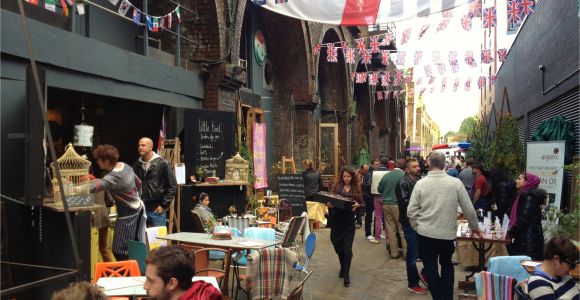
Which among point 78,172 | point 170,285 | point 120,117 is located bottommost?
point 170,285

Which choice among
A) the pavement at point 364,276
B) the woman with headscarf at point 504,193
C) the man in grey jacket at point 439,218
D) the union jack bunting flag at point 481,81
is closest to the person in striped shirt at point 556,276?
the man in grey jacket at point 439,218

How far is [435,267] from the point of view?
5.67 metres

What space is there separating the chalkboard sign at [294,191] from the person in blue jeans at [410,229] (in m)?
4.31

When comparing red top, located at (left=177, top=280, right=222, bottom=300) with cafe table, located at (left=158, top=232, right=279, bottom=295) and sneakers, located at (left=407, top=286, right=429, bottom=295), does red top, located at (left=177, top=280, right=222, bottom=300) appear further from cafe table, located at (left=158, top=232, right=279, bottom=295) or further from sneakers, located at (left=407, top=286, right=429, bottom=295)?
sneakers, located at (left=407, top=286, right=429, bottom=295)

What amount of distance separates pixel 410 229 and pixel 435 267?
157 cm

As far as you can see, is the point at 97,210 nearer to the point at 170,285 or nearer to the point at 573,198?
the point at 170,285

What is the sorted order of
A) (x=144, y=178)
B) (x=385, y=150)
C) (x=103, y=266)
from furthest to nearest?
(x=385, y=150) < (x=144, y=178) < (x=103, y=266)

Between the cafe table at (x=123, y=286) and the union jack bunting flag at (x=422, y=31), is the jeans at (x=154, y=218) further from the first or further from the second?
the union jack bunting flag at (x=422, y=31)

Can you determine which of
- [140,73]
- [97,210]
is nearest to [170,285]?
[97,210]

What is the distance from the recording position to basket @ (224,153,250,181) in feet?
34.5

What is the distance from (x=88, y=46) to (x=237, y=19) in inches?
183

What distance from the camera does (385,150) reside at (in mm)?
39781

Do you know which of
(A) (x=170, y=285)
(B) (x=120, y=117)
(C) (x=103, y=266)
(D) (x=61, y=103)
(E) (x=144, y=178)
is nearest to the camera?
(A) (x=170, y=285)

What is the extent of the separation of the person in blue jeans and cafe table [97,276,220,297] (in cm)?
353
